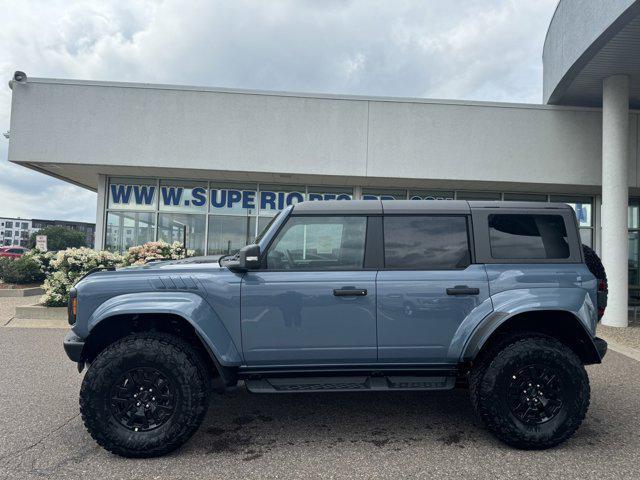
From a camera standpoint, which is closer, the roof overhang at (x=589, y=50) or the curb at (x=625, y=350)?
the curb at (x=625, y=350)

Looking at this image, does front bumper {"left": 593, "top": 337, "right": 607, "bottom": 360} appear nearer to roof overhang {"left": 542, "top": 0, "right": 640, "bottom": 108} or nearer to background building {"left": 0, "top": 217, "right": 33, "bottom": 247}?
roof overhang {"left": 542, "top": 0, "right": 640, "bottom": 108}

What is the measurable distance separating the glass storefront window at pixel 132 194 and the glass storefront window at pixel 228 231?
5.69 ft

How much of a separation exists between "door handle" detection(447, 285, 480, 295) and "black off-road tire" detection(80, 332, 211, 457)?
6.47 ft

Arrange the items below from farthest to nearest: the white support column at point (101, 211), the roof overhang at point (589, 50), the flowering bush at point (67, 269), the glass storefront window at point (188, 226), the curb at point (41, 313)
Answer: the glass storefront window at point (188, 226)
the white support column at point (101, 211)
the flowering bush at point (67, 269)
the curb at point (41, 313)
the roof overhang at point (589, 50)

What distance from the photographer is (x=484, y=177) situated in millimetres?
10734

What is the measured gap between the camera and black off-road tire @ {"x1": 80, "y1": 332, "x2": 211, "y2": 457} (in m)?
2.95

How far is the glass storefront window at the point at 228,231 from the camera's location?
11.9 meters

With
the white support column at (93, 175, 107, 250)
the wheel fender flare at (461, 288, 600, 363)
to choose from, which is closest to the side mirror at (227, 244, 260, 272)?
the wheel fender flare at (461, 288, 600, 363)

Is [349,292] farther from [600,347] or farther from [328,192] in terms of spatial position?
[328,192]

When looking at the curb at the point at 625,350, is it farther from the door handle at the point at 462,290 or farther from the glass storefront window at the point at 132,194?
the glass storefront window at the point at 132,194

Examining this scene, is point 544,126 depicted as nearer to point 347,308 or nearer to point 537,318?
point 537,318

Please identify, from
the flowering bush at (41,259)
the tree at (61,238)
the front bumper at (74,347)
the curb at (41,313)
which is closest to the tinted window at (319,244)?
the front bumper at (74,347)

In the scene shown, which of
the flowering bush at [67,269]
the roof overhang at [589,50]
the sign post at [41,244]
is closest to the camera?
the roof overhang at [589,50]

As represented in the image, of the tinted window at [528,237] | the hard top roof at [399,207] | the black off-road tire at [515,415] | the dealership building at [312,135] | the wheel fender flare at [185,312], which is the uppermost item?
the dealership building at [312,135]
